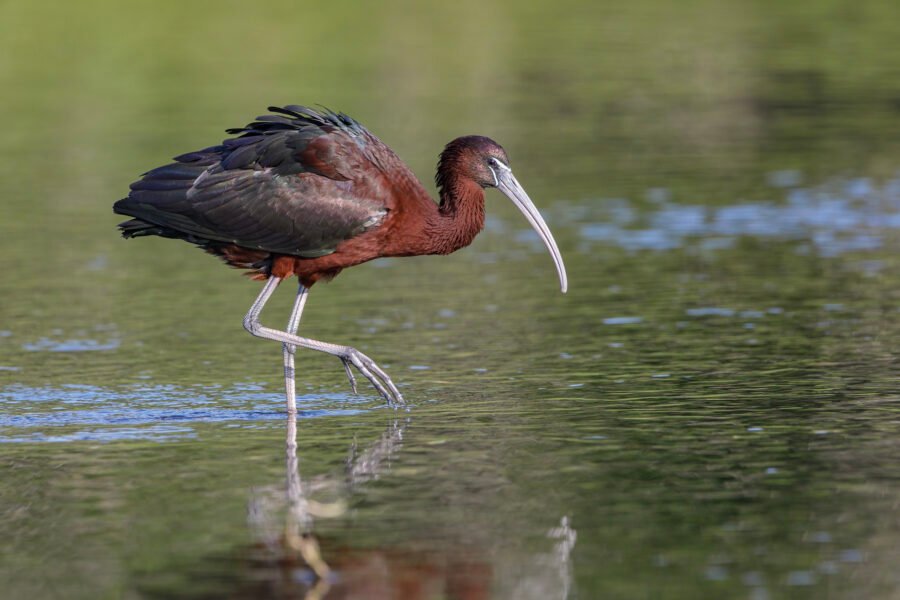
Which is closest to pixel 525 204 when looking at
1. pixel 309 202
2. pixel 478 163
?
pixel 478 163

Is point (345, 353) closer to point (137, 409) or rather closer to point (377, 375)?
point (377, 375)

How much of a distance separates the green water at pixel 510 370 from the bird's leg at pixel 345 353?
157 millimetres

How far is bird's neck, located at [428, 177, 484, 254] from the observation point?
1145cm

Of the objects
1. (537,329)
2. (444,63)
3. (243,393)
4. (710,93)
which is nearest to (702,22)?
(444,63)

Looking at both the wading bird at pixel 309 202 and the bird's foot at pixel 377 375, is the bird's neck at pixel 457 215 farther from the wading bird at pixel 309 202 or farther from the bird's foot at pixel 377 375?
the bird's foot at pixel 377 375

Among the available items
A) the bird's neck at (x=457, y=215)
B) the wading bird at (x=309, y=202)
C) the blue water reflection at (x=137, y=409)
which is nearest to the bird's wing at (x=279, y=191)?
the wading bird at (x=309, y=202)

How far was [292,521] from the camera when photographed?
826 cm

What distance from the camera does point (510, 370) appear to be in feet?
38.5

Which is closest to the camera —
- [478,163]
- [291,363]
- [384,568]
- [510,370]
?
[384,568]

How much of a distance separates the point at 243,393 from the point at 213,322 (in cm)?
247

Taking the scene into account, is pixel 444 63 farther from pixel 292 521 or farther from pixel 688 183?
pixel 292 521

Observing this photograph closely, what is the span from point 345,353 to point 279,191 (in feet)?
3.89

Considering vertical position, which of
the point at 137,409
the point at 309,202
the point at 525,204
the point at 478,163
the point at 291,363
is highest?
the point at 478,163

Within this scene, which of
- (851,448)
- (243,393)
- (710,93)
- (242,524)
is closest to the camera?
(242,524)
